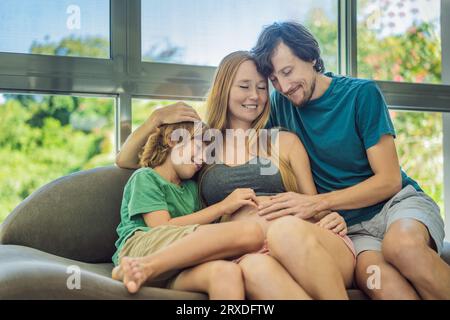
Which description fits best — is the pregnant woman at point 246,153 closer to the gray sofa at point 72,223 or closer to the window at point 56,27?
the gray sofa at point 72,223

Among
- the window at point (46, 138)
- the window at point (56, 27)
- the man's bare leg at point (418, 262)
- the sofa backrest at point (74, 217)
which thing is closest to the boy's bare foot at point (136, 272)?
the sofa backrest at point (74, 217)

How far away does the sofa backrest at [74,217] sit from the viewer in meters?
1.94

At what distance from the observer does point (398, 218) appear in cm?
182

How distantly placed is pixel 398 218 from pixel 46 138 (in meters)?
1.37

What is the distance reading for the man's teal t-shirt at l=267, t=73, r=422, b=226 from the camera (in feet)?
6.54

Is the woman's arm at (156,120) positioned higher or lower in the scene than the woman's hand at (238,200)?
higher

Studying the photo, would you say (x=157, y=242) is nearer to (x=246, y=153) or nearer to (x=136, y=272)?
(x=136, y=272)

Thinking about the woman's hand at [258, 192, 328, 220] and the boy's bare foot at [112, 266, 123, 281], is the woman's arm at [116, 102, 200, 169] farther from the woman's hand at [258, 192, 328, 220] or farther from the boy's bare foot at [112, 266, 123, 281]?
the boy's bare foot at [112, 266, 123, 281]

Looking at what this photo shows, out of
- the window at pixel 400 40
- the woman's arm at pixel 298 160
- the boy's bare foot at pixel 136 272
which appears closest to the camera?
the boy's bare foot at pixel 136 272

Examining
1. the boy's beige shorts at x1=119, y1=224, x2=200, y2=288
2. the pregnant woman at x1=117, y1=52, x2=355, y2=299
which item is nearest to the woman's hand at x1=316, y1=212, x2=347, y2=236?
the pregnant woman at x1=117, y1=52, x2=355, y2=299

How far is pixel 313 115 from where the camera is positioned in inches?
83.1

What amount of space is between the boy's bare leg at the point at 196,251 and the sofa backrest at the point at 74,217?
0.49 meters

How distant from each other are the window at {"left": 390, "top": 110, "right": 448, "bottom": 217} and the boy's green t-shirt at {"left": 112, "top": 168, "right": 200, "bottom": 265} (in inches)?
52.0

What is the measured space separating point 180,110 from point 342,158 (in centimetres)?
57
